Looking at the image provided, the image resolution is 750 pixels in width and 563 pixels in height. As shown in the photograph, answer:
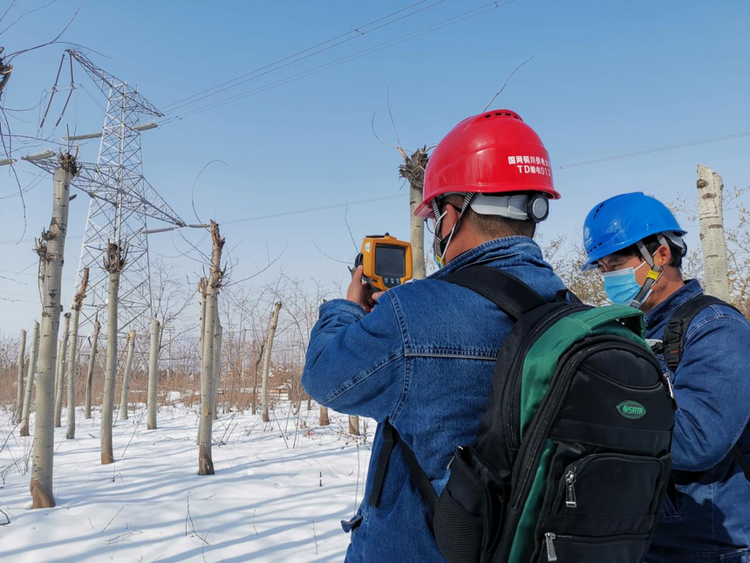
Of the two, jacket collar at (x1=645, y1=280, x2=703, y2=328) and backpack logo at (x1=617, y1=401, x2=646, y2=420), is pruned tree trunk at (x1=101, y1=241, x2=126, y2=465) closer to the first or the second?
jacket collar at (x1=645, y1=280, x2=703, y2=328)

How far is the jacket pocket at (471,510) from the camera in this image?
1075 millimetres

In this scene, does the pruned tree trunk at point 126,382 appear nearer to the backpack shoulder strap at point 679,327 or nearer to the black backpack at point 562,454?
the backpack shoulder strap at point 679,327

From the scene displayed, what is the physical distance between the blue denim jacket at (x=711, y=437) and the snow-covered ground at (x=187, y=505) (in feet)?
10.5

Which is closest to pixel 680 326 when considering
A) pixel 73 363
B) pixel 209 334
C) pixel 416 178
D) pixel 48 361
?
pixel 416 178

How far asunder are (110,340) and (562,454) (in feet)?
29.4

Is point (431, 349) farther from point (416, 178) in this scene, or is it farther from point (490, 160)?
point (416, 178)

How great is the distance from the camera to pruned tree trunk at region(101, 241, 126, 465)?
8258mm

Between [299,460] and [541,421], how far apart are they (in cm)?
787

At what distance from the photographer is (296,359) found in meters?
18.4

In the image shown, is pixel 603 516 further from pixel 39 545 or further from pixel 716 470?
pixel 39 545

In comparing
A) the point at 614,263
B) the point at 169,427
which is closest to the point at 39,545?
the point at 614,263

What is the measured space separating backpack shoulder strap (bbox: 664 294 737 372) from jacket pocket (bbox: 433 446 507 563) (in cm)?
113

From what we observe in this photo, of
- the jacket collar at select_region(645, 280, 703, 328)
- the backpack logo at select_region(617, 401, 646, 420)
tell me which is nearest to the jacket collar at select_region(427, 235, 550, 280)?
the backpack logo at select_region(617, 401, 646, 420)

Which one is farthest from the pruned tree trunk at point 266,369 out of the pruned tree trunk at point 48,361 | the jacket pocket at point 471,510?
the jacket pocket at point 471,510
